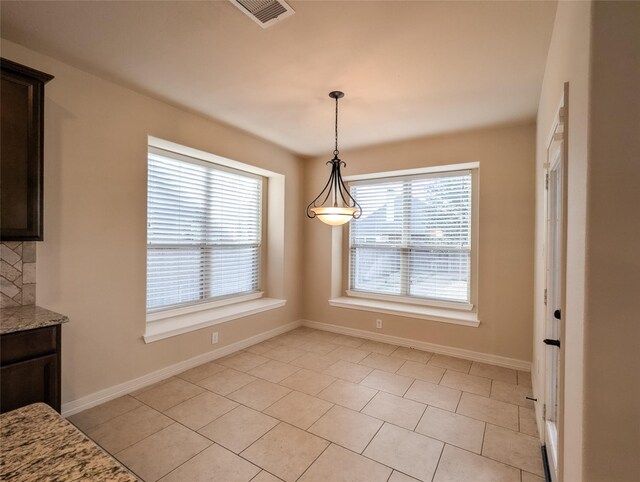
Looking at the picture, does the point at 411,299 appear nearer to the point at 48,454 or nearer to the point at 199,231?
the point at 199,231

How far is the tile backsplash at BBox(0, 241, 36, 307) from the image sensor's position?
2.18 metres

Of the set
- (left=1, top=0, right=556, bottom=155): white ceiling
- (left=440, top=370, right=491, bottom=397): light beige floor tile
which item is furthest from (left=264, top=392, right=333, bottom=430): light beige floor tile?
→ (left=1, top=0, right=556, bottom=155): white ceiling

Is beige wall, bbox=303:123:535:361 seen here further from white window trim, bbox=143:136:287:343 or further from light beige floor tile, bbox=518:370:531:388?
white window trim, bbox=143:136:287:343

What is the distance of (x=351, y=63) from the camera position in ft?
7.61

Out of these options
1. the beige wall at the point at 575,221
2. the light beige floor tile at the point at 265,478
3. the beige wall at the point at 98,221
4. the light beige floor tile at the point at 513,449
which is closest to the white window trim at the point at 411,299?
the light beige floor tile at the point at 513,449

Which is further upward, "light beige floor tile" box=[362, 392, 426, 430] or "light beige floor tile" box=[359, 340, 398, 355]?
"light beige floor tile" box=[359, 340, 398, 355]

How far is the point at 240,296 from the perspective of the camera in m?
4.46

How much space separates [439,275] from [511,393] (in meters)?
1.60

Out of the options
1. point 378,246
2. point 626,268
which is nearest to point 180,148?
point 378,246

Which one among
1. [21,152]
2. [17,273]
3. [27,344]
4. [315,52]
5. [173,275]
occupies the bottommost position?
[27,344]

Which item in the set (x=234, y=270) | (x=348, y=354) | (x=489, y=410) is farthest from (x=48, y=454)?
(x=234, y=270)

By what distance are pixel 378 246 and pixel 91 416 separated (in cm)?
368

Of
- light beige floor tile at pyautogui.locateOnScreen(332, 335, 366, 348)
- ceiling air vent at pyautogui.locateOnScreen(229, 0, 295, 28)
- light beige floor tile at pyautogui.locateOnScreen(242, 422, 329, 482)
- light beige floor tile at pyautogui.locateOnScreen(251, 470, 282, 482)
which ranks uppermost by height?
ceiling air vent at pyautogui.locateOnScreen(229, 0, 295, 28)

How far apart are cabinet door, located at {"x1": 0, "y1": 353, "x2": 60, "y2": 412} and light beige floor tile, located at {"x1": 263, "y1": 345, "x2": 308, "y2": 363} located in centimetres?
209
